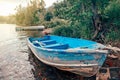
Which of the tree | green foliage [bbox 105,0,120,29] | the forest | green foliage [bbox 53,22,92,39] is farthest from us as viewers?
the tree

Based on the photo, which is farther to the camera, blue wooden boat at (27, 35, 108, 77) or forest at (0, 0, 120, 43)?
forest at (0, 0, 120, 43)

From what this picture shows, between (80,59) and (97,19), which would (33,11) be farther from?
(80,59)

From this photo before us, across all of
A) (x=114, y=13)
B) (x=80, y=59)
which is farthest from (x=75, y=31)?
(x=80, y=59)

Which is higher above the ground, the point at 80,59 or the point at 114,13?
the point at 114,13

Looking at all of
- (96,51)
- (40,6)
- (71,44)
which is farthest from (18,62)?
(40,6)

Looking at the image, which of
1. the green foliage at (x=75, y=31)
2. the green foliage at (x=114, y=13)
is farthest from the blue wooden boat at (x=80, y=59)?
the green foliage at (x=75, y=31)

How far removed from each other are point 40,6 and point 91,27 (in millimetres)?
35557

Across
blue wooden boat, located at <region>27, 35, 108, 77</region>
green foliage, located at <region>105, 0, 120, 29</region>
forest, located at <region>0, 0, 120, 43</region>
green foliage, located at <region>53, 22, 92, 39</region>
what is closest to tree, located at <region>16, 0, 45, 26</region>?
green foliage, located at <region>53, 22, 92, 39</region>

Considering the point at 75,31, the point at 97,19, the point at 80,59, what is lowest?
the point at 80,59

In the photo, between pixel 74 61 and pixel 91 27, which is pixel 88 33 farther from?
pixel 74 61

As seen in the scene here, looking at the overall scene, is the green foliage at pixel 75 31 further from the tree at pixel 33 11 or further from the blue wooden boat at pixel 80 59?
the tree at pixel 33 11

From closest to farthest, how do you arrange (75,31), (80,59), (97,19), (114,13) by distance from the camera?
(80,59) < (114,13) < (97,19) < (75,31)

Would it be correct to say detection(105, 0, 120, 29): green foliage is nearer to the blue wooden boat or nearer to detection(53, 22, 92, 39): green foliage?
detection(53, 22, 92, 39): green foliage

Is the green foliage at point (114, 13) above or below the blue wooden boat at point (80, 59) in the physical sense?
above
